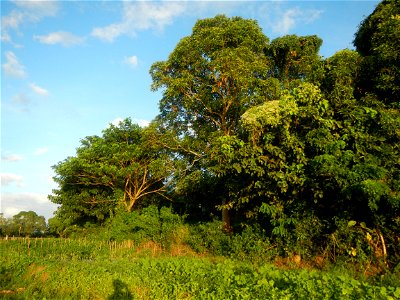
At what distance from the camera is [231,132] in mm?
15969

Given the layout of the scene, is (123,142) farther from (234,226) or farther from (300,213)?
(300,213)

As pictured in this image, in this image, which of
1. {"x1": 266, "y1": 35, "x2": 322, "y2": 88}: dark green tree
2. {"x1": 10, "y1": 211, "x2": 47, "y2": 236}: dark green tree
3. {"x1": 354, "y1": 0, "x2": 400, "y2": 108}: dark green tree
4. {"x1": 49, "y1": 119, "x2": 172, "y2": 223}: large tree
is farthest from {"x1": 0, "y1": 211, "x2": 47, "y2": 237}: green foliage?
{"x1": 354, "y1": 0, "x2": 400, "y2": 108}: dark green tree

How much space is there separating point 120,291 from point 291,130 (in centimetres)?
681

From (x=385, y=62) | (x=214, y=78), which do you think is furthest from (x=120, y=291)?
(x=214, y=78)

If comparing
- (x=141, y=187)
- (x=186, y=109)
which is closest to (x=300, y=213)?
(x=186, y=109)

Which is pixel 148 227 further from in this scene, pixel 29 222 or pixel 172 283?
pixel 29 222

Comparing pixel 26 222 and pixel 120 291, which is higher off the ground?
pixel 26 222

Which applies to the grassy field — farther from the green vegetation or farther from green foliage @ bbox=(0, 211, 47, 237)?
green foliage @ bbox=(0, 211, 47, 237)

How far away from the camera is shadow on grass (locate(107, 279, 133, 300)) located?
6.94m

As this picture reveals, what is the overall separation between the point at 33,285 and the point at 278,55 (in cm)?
1575

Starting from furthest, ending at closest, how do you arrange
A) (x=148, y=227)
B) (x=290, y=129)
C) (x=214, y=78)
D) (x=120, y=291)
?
(x=148, y=227) → (x=214, y=78) → (x=290, y=129) → (x=120, y=291)

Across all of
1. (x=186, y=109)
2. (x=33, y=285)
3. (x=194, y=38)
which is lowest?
(x=33, y=285)

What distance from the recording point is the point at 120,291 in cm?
716

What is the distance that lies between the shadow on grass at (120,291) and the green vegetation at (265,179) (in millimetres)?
37
